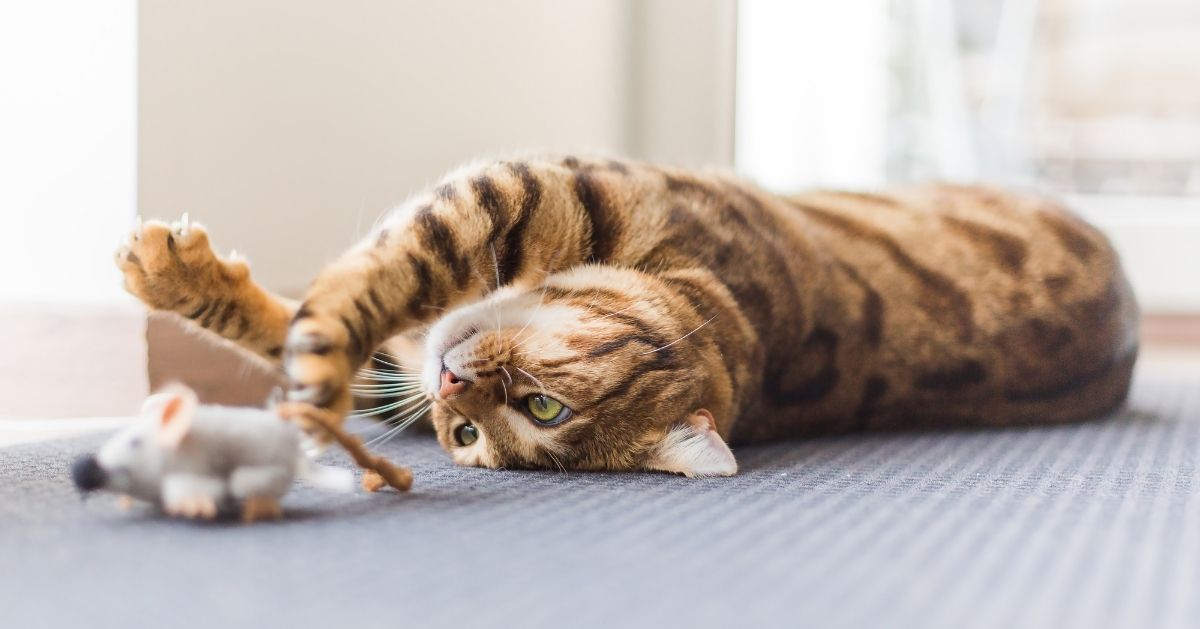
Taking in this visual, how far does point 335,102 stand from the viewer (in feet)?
6.01

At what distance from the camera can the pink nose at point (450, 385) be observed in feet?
4.17

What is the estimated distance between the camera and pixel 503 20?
2154 mm

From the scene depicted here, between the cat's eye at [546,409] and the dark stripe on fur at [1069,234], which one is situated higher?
the dark stripe on fur at [1069,234]

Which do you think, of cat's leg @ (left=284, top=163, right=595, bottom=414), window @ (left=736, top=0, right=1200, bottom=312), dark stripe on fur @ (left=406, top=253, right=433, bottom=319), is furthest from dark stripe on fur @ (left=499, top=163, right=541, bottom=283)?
window @ (left=736, top=0, right=1200, bottom=312)

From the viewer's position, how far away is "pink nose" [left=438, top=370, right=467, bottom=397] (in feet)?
4.17

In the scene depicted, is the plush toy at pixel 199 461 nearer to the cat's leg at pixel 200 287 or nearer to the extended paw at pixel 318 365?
the extended paw at pixel 318 365

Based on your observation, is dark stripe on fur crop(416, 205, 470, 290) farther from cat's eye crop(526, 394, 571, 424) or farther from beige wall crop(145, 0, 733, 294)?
beige wall crop(145, 0, 733, 294)

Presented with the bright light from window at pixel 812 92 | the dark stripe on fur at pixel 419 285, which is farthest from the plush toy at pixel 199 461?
the bright light from window at pixel 812 92


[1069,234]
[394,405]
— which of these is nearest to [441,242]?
[394,405]

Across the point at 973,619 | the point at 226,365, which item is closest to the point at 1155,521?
the point at 973,619

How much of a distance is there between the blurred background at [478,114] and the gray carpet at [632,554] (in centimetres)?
39

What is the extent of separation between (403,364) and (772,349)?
480 mm

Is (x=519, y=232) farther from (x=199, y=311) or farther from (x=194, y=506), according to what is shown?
(x=194, y=506)

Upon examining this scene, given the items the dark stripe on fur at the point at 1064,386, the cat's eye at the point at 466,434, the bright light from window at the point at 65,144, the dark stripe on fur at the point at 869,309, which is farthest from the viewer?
the dark stripe on fur at the point at 1064,386
